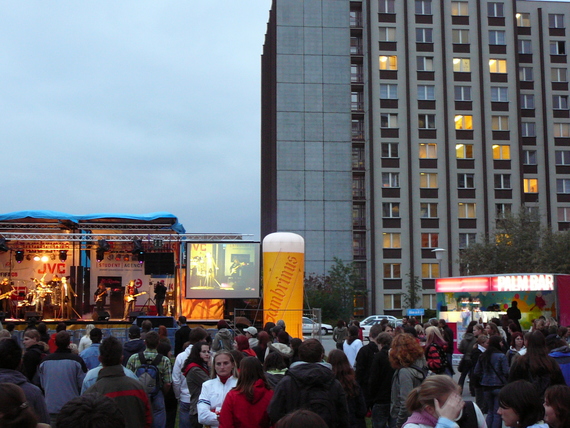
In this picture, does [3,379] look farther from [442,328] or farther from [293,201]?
[293,201]

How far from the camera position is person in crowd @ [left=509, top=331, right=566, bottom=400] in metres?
6.64

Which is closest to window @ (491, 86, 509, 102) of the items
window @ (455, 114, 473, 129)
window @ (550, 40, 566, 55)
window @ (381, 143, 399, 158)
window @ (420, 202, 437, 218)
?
window @ (455, 114, 473, 129)

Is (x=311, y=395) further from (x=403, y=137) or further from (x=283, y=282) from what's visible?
(x=403, y=137)

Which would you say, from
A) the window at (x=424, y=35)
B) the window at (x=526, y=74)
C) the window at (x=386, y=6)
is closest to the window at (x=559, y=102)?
the window at (x=526, y=74)

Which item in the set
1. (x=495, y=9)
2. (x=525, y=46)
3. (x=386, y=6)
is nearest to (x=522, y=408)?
(x=386, y=6)

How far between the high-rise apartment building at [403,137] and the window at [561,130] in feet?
0.37

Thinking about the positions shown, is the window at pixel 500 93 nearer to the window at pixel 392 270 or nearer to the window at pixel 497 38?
the window at pixel 497 38

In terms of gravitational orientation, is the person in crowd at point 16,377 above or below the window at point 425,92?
below

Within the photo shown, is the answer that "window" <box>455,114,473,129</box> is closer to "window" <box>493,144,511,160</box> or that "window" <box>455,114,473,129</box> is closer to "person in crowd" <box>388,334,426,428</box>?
"window" <box>493,144,511,160</box>

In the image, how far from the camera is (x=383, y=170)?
5434 centimetres

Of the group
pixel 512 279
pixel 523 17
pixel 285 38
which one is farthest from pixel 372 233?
pixel 512 279

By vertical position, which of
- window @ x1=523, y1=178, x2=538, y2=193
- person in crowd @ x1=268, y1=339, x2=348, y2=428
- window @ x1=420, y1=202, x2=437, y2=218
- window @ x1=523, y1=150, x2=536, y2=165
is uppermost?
window @ x1=523, y1=150, x2=536, y2=165

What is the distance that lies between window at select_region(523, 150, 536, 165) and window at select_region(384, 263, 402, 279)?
14.2 meters

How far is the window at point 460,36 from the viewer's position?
56.2 metres
